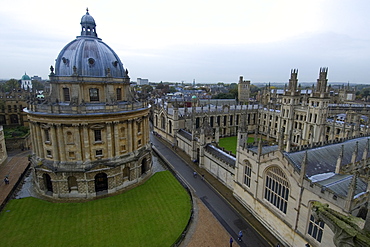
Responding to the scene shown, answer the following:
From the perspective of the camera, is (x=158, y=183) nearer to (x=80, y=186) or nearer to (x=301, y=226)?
(x=80, y=186)

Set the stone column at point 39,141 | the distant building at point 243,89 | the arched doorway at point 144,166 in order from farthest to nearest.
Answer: the distant building at point 243,89 → the arched doorway at point 144,166 → the stone column at point 39,141

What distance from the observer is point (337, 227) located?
A: 6.96m

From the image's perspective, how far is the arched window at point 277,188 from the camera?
21.1m

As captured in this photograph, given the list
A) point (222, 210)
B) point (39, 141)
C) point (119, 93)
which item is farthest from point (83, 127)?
point (222, 210)

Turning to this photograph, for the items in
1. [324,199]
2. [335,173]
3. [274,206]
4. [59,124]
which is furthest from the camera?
[59,124]

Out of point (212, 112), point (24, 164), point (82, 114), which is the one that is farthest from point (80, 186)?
point (212, 112)

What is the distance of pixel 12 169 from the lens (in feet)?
123

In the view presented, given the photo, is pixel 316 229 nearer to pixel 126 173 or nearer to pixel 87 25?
pixel 126 173

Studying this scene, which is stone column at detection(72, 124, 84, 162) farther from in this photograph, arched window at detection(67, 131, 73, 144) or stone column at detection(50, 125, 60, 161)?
stone column at detection(50, 125, 60, 161)

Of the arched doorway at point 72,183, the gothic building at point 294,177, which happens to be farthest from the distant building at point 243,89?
the arched doorway at point 72,183

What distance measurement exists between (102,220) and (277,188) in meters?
20.3

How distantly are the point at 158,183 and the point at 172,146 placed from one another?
19.5 meters

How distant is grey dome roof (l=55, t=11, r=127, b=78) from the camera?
29.7 meters

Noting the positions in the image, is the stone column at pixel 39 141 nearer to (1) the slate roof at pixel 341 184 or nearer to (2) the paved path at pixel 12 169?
(2) the paved path at pixel 12 169
